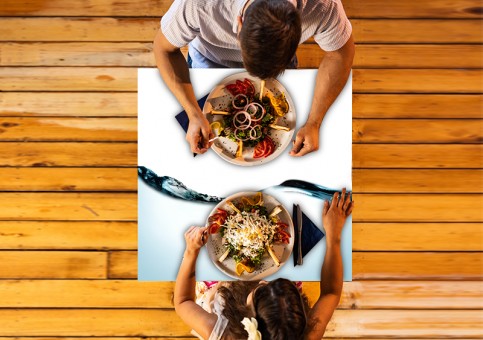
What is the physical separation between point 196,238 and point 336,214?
54 centimetres

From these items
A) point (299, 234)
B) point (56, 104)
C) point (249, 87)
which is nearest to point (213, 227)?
point (299, 234)

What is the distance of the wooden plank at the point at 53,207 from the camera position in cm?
253

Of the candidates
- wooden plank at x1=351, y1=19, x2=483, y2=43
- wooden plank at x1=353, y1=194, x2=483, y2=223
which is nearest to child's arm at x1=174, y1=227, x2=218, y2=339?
wooden plank at x1=353, y1=194, x2=483, y2=223

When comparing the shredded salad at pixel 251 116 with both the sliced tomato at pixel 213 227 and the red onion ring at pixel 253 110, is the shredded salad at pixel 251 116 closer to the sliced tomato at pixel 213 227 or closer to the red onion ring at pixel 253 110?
the red onion ring at pixel 253 110

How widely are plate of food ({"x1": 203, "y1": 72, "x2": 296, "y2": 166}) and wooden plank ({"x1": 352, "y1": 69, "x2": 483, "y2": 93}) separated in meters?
0.93

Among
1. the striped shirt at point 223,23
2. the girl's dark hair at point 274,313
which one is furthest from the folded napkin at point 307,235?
the striped shirt at point 223,23

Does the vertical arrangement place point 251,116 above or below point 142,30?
below

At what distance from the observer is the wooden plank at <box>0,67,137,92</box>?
2.55 metres

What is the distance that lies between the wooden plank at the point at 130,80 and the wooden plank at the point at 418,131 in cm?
17

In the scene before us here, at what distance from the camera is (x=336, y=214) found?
1.85m

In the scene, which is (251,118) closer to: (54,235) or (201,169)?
(201,169)

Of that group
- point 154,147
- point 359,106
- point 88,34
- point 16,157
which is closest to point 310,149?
A: point 154,147

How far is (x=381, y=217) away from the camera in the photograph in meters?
2.59

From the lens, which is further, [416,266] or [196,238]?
[416,266]
